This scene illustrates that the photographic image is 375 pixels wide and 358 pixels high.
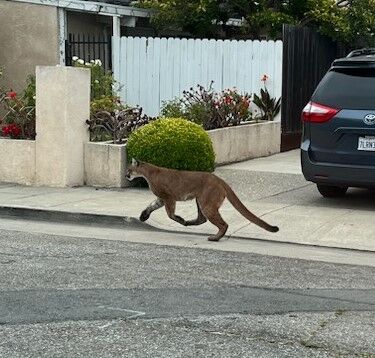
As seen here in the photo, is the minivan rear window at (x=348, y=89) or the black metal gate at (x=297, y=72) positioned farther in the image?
the black metal gate at (x=297, y=72)

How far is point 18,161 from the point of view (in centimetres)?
1212

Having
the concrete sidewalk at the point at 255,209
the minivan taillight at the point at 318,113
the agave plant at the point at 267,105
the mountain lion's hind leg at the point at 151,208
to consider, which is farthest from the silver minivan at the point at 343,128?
the agave plant at the point at 267,105

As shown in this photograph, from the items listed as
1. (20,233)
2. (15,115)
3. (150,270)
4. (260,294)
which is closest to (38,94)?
(15,115)

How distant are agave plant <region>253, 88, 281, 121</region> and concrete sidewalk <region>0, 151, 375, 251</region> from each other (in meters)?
2.96

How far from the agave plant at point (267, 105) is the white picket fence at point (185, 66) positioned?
0.13m

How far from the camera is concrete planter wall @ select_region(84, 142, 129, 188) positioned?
38.3ft

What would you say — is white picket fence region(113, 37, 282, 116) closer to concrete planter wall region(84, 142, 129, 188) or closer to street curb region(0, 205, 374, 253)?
concrete planter wall region(84, 142, 129, 188)

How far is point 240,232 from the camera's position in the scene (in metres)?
8.98

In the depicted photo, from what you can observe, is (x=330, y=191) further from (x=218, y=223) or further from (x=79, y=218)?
(x=79, y=218)

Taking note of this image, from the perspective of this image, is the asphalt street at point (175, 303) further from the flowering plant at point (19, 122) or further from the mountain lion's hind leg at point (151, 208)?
the flowering plant at point (19, 122)

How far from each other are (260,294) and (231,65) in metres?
9.51

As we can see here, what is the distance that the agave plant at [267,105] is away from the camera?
15363 millimetres

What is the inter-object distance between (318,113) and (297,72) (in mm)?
5875

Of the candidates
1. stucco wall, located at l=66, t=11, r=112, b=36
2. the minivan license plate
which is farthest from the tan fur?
stucco wall, located at l=66, t=11, r=112, b=36
